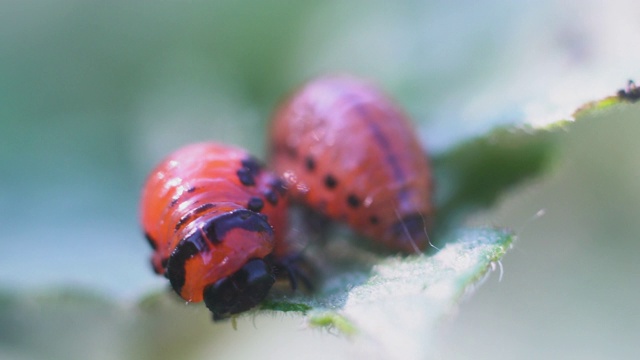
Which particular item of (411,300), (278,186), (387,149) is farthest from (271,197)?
(411,300)

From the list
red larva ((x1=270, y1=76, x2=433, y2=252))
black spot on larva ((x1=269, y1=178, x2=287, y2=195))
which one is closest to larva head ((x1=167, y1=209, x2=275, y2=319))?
black spot on larva ((x1=269, y1=178, x2=287, y2=195))

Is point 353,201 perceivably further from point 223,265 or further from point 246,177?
point 223,265

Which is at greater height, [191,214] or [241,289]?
[191,214]

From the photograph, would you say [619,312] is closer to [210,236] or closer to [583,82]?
[583,82]

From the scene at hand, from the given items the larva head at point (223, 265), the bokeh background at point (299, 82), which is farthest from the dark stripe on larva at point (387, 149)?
the larva head at point (223, 265)

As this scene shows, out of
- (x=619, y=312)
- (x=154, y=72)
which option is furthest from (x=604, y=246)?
(x=154, y=72)
